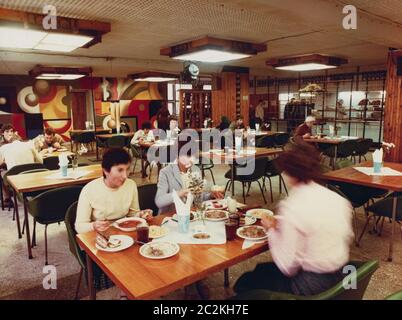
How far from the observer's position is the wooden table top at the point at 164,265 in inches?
60.8

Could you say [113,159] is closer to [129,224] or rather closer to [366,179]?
[129,224]

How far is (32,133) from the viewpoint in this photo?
40.1 feet

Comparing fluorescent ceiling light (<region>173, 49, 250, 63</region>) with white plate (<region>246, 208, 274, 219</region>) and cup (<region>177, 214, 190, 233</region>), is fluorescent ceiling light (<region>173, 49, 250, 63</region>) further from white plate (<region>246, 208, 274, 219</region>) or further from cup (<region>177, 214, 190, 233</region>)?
cup (<region>177, 214, 190, 233</region>)

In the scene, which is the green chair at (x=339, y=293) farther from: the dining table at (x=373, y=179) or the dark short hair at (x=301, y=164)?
the dining table at (x=373, y=179)

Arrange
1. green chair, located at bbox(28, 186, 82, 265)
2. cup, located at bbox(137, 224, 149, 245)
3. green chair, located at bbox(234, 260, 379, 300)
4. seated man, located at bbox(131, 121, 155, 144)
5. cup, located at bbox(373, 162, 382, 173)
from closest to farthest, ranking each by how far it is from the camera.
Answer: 1. green chair, located at bbox(234, 260, 379, 300)
2. cup, located at bbox(137, 224, 149, 245)
3. green chair, located at bbox(28, 186, 82, 265)
4. cup, located at bbox(373, 162, 382, 173)
5. seated man, located at bbox(131, 121, 155, 144)

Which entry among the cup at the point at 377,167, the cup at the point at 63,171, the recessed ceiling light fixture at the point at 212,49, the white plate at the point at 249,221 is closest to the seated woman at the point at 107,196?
the white plate at the point at 249,221

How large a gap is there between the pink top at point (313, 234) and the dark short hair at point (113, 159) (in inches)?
48.7

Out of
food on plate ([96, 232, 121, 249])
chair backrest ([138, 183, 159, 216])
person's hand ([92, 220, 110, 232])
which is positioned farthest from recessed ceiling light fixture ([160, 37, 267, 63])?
food on plate ([96, 232, 121, 249])

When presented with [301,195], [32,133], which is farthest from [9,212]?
[32,133]

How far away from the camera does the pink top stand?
5.34 feet

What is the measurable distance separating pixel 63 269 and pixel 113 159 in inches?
62.7

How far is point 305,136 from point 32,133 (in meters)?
9.76

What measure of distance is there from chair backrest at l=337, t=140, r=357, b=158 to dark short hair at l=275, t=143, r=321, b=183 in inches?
217

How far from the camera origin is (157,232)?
2.13 metres
